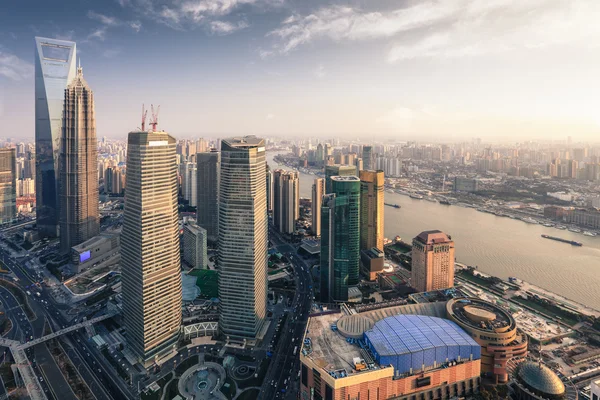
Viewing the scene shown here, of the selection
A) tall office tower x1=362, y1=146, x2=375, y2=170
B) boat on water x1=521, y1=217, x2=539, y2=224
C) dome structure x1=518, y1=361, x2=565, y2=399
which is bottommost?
dome structure x1=518, y1=361, x2=565, y2=399

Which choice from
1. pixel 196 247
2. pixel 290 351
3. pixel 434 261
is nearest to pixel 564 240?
pixel 434 261

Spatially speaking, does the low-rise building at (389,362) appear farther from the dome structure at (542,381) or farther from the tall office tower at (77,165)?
the tall office tower at (77,165)

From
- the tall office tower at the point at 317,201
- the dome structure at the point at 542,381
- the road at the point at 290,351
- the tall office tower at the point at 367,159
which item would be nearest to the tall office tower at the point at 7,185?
the tall office tower at the point at 317,201

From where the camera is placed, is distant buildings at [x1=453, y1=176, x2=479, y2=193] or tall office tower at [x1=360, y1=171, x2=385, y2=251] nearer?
tall office tower at [x1=360, y1=171, x2=385, y2=251]

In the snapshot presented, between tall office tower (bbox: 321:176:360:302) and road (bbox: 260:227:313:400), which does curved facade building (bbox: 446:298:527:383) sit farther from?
road (bbox: 260:227:313:400)

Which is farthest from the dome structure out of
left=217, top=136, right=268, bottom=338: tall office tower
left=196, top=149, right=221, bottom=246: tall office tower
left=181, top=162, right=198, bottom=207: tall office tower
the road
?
left=181, top=162, right=198, bottom=207: tall office tower

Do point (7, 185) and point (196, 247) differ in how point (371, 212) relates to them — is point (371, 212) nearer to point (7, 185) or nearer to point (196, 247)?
point (196, 247)
